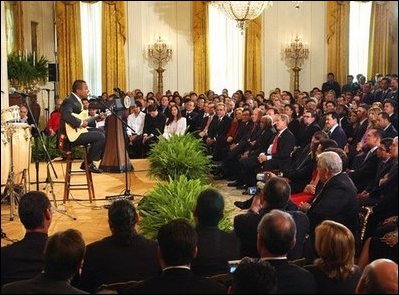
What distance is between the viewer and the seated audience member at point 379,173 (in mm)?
5566

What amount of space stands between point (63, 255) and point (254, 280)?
2.75 feet

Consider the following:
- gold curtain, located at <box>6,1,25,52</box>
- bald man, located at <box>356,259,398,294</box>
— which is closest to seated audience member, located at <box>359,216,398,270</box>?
bald man, located at <box>356,259,398,294</box>

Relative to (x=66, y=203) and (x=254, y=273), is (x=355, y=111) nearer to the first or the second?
(x=66, y=203)

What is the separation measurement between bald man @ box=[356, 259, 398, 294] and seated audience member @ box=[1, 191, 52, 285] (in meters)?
1.60

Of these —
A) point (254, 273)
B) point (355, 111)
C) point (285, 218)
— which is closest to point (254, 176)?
point (355, 111)

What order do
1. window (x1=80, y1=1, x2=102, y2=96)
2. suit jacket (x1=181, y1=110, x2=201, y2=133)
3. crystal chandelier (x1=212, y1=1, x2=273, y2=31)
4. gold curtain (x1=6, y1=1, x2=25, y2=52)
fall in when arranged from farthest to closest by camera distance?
window (x1=80, y1=1, x2=102, y2=96) → gold curtain (x1=6, y1=1, x2=25, y2=52) → suit jacket (x1=181, y1=110, x2=201, y2=133) → crystal chandelier (x1=212, y1=1, x2=273, y2=31)

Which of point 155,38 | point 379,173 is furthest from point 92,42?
point 379,173

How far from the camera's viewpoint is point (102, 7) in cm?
1532

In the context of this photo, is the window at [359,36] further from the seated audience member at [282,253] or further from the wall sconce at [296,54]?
the seated audience member at [282,253]

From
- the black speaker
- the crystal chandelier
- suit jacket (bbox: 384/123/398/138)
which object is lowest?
suit jacket (bbox: 384/123/398/138)

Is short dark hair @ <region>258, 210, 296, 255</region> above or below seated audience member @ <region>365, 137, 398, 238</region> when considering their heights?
above

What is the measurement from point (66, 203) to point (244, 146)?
125 inches

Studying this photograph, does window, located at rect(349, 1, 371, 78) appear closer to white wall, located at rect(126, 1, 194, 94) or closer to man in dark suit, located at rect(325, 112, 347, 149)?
white wall, located at rect(126, 1, 194, 94)

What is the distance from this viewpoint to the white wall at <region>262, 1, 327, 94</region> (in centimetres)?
1566
